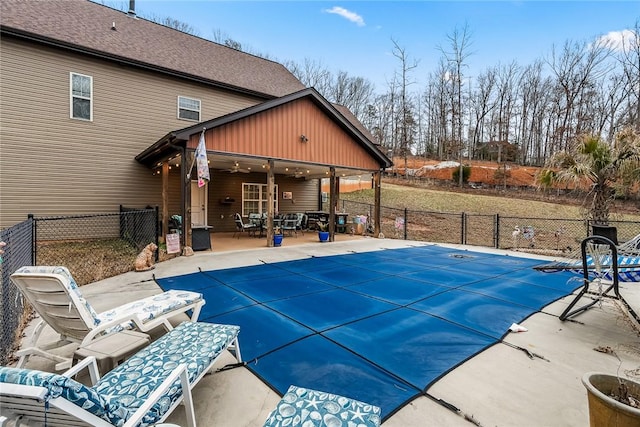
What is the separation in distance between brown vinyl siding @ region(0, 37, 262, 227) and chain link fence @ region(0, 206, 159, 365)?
2.20 ft

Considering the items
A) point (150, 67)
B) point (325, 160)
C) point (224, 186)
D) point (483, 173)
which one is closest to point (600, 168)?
point (325, 160)

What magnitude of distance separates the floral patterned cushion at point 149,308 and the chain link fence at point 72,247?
0.94 meters

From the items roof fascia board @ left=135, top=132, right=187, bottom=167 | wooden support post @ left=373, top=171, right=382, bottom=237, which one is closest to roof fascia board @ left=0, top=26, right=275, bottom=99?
roof fascia board @ left=135, top=132, right=187, bottom=167

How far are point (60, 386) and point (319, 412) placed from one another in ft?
3.94

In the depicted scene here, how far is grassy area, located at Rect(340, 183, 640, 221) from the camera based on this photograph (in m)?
18.2

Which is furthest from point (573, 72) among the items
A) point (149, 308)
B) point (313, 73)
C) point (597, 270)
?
point (149, 308)

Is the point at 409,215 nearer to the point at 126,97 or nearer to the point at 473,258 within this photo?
the point at 473,258

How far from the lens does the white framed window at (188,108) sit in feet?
38.9

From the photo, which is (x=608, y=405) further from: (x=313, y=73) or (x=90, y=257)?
(x=313, y=73)

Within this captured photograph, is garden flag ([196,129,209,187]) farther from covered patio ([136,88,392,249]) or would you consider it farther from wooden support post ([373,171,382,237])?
wooden support post ([373,171,382,237])

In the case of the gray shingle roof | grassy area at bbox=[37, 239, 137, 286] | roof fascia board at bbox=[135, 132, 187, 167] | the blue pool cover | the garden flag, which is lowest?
grassy area at bbox=[37, 239, 137, 286]

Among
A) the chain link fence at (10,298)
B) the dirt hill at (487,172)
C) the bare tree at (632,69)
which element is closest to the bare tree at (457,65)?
the dirt hill at (487,172)

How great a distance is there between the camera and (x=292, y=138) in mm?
10422

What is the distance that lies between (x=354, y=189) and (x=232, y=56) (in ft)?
44.0
